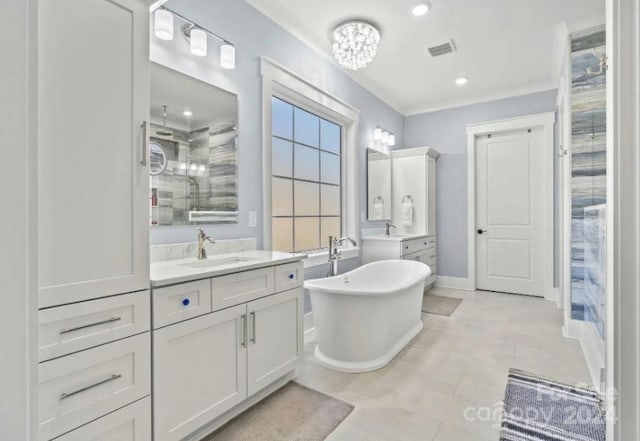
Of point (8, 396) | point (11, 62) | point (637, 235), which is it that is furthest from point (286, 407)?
point (11, 62)

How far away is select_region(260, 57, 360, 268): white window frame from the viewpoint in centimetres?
257

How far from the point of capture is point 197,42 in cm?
199

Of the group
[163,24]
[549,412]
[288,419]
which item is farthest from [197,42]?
[549,412]

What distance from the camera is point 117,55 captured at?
1.24 m

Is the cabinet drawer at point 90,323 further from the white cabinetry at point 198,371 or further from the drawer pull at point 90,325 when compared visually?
the white cabinetry at point 198,371

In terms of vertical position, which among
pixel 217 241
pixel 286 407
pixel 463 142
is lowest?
pixel 286 407

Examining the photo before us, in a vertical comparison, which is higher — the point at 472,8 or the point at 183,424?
the point at 472,8

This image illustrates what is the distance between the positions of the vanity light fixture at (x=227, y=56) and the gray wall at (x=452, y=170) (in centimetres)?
364

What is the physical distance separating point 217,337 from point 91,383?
1.76ft

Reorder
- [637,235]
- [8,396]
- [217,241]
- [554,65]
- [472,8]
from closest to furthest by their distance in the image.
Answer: [8,396], [637,235], [217,241], [472,8], [554,65]

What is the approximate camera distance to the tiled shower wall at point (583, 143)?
271 centimetres

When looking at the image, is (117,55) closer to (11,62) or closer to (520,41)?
(11,62)

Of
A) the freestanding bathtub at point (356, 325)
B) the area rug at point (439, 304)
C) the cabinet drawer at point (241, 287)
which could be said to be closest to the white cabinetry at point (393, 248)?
the area rug at point (439, 304)

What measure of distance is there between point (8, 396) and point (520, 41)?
424 centimetres
